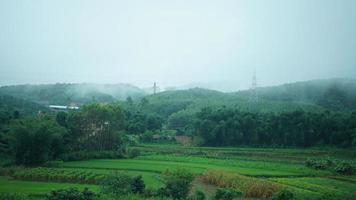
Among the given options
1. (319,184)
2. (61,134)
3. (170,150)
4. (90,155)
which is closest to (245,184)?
(319,184)

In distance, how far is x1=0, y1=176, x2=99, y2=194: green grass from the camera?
2716cm

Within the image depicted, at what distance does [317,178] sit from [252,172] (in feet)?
20.6

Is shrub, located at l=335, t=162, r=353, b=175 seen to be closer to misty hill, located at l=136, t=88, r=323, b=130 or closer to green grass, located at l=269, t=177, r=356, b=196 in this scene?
green grass, located at l=269, t=177, r=356, b=196

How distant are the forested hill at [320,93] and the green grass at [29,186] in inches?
3829

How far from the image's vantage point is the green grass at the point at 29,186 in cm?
2716

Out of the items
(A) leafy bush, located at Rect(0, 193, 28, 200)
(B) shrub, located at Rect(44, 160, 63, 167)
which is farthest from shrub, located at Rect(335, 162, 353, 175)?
(A) leafy bush, located at Rect(0, 193, 28, 200)

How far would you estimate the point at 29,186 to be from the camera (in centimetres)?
2956

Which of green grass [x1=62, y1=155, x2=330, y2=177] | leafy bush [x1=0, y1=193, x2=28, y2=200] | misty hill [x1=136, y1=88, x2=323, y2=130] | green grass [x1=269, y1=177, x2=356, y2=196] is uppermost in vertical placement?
→ misty hill [x1=136, y1=88, x2=323, y2=130]

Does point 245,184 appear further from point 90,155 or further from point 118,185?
point 90,155

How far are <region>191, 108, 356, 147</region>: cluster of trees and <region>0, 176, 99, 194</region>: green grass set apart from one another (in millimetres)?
43858

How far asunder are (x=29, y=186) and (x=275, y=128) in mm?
50502

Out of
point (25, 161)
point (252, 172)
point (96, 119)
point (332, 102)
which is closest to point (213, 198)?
point (252, 172)

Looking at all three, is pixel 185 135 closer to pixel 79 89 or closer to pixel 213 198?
pixel 213 198

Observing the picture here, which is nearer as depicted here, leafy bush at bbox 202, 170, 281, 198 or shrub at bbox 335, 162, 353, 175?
leafy bush at bbox 202, 170, 281, 198
